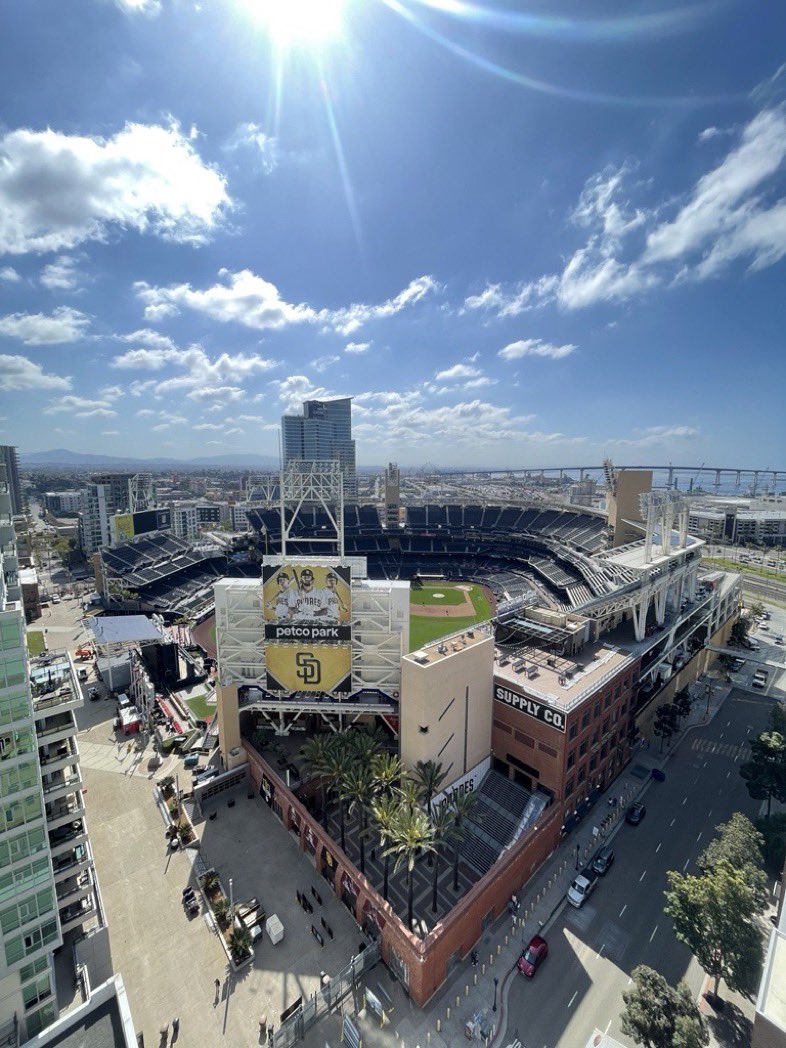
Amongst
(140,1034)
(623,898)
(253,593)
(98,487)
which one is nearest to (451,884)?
(623,898)

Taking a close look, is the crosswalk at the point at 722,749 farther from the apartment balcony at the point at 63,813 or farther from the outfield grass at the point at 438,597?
the apartment balcony at the point at 63,813

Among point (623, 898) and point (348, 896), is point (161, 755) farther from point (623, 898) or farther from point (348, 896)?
point (623, 898)

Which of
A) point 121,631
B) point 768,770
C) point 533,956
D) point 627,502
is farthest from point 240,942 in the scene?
point 627,502

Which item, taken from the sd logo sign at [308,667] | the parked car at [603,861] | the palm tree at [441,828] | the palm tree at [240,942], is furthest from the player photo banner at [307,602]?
the parked car at [603,861]

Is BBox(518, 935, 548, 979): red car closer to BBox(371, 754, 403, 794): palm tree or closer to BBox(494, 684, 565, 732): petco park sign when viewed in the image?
BBox(371, 754, 403, 794): palm tree

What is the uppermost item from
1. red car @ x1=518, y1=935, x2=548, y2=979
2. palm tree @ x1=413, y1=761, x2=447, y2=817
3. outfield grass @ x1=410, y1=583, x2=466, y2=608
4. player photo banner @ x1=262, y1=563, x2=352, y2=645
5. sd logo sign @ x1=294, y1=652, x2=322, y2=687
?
player photo banner @ x1=262, y1=563, x2=352, y2=645

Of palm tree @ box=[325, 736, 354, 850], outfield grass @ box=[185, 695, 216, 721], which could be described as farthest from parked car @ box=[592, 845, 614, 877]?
outfield grass @ box=[185, 695, 216, 721]
